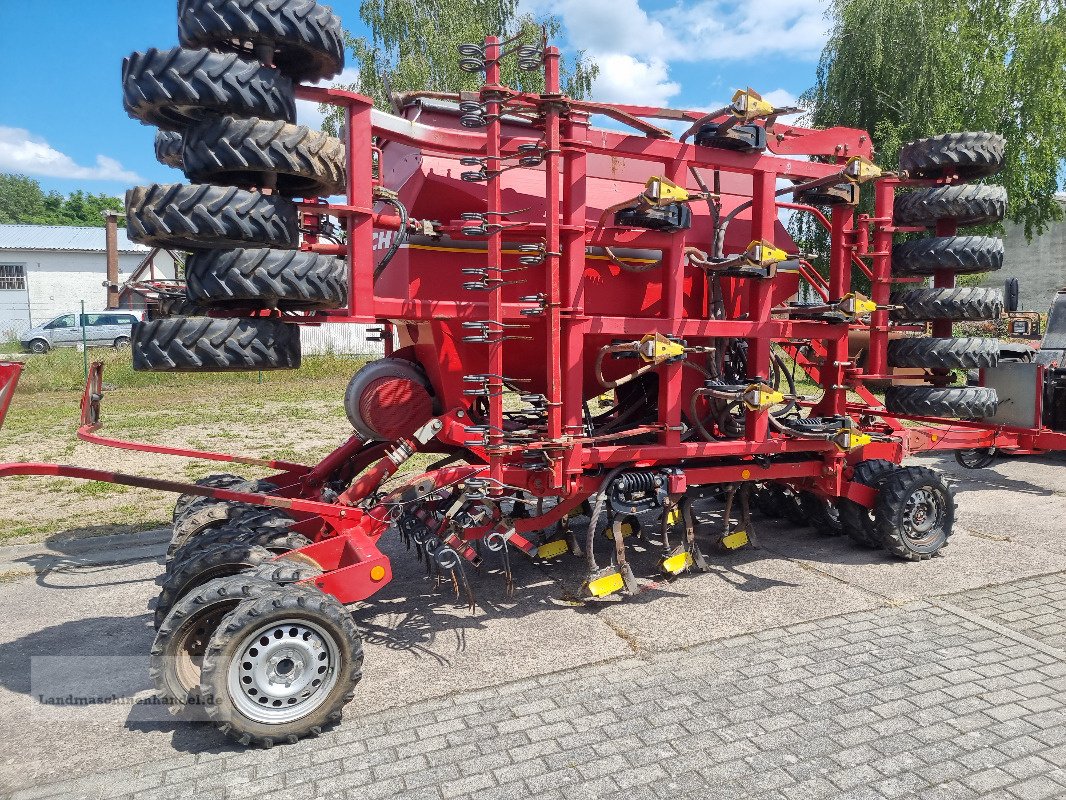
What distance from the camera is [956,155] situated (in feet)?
17.6

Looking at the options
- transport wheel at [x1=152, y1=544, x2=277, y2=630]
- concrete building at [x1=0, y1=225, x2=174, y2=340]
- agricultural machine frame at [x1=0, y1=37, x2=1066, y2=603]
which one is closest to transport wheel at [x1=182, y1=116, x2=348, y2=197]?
agricultural machine frame at [x1=0, y1=37, x2=1066, y2=603]

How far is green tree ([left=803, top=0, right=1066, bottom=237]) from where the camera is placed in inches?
683

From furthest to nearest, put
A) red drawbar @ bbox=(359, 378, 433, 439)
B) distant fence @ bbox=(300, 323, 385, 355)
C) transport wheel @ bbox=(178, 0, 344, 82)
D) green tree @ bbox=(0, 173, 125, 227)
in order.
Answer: green tree @ bbox=(0, 173, 125, 227) < distant fence @ bbox=(300, 323, 385, 355) < red drawbar @ bbox=(359, 378, 433, 439) < transport wheel @ bbox=(178, 0, 344, 82)

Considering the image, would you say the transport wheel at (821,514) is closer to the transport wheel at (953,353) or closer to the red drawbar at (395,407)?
the transport wheel at (953,353)

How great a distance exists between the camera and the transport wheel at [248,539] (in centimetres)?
389

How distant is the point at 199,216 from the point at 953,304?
16.3 feet

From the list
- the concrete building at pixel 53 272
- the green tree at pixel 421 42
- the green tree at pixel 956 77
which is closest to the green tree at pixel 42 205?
the concrete building at pixel 53 272

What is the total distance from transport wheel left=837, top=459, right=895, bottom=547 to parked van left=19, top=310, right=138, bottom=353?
25640 millimetres

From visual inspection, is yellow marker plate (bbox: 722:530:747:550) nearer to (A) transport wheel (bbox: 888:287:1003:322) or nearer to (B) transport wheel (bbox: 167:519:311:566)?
(A) transport wheel (bbox: 888:287:1003:322)

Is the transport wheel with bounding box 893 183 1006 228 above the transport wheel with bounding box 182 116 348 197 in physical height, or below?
above

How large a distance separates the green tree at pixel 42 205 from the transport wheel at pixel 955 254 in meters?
64.6

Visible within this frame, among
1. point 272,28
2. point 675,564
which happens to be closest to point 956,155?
point 675,564

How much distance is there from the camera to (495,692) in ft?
11.8

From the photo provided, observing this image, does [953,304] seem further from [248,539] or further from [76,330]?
[76,330]
